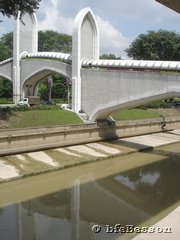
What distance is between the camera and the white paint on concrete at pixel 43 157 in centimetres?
2489

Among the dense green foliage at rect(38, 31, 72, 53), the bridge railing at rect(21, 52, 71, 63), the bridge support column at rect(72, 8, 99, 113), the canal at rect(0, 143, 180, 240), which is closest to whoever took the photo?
the canal at rect(0, 143, 180, 240)

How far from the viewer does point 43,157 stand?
2622 cm

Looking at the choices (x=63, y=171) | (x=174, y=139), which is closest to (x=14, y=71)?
(x=174, y=139)

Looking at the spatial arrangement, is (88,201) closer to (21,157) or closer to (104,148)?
(21,157)

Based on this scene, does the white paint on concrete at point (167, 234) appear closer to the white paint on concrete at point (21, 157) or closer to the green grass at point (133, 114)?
the white paint on concrete at point (21, 157)

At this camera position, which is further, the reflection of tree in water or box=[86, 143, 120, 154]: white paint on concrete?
box=[86, 143, 120, 154]: white paint on concrete

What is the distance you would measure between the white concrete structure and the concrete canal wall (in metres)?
1.65

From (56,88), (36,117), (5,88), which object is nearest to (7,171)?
(36,117)

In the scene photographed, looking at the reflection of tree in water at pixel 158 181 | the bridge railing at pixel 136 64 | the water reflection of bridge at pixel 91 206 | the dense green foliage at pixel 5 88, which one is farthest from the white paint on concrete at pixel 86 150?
the dense green foliage at pixel 5 88

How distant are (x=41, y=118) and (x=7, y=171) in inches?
431

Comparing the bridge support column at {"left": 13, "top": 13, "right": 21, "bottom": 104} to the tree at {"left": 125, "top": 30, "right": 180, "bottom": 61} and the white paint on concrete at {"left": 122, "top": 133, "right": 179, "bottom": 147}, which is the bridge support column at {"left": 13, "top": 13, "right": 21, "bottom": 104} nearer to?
the white paint on concrete at {"left": 122, "top": 133, "right": 179, "bottom": 147}

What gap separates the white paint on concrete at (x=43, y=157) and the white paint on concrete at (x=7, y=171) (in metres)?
2.64

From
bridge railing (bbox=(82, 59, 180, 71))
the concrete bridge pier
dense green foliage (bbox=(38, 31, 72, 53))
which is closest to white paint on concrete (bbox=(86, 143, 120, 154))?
bridge railing (bbox=(82, 59, 180, 71))

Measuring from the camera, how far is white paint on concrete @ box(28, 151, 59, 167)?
81.7ft
